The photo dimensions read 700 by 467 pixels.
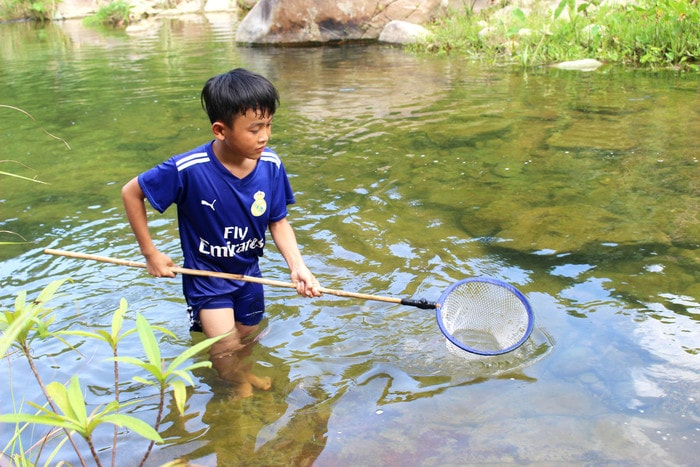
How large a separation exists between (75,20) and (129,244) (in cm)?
2708

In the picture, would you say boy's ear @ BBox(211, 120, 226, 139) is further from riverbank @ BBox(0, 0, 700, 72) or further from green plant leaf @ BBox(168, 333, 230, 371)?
riverbank @ BBox(0, 0, 700, 72)

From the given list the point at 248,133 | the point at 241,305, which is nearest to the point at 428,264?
the point at 241,305

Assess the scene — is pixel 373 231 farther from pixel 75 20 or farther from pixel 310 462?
pixel 75 20

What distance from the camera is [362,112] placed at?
329 inches

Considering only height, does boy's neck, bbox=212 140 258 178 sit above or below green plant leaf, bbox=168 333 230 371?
above

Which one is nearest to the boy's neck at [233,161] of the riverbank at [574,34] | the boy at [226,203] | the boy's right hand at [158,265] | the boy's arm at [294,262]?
the boy at [226,203]

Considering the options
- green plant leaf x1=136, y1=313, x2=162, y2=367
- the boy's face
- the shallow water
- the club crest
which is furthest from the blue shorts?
green plant leaf x1=136, y1=313, x2=162, y2=367

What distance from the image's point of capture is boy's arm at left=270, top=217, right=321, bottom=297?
10.7 ft

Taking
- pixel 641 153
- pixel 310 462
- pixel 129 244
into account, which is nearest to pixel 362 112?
Answer: pixel 641 153

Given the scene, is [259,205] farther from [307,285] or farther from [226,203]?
[307,285]

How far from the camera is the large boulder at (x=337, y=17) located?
14.8m

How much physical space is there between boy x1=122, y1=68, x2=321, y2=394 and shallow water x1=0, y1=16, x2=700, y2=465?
0.37 metres

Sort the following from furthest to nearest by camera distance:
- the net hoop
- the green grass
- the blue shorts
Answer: the green grass
the blue shorts
the net hoop

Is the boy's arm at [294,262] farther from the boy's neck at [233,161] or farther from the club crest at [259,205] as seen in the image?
the boy's neck at [233,161]
